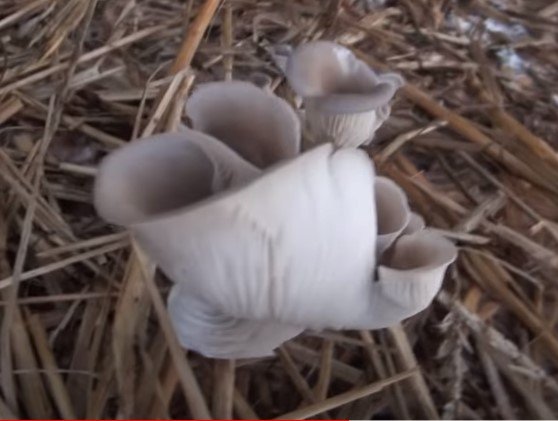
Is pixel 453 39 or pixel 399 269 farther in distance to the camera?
pixel 453 39

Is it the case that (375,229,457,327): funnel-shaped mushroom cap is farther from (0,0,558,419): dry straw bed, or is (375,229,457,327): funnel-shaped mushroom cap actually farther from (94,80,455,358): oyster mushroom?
(0,0,558,419): dry straw bed

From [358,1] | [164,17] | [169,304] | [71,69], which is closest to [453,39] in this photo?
[358,1]

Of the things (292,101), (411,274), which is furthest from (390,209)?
(292,101)

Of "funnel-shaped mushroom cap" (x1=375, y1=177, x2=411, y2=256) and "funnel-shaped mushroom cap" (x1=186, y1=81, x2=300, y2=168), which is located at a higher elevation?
"funnel-shaped mushroom cap" (x1=186, y1=81, x2=300, y2=168)

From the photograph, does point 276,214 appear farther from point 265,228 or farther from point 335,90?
point 335,90

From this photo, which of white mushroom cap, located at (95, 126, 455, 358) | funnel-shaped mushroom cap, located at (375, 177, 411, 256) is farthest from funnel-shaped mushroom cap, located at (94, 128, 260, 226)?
funnel-shaped mushroom cap, located at (375, 177, 411, 256)

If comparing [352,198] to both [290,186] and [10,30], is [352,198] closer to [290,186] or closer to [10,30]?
[290,186]

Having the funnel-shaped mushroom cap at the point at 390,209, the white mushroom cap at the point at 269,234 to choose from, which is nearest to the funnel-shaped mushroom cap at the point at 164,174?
the white mushroom cap at the point at 269,234

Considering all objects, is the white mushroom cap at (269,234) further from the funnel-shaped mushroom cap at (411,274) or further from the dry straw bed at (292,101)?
the dry straw bed at (292,101)
